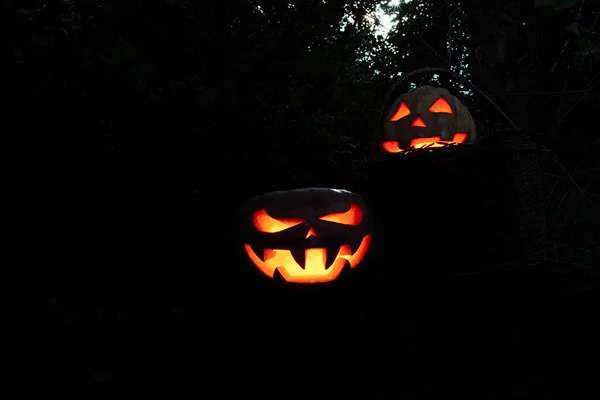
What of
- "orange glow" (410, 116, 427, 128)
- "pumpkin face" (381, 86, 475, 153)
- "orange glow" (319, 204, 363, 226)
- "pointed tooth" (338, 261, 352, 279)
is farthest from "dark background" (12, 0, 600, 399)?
"orange glow" (410, 116, 427, 128)

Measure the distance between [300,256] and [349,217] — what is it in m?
0.33

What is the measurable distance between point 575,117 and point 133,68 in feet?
13.9

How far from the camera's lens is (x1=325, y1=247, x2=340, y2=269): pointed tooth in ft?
6.48

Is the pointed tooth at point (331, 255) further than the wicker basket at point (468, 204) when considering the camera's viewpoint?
No

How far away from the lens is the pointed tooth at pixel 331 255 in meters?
1.97

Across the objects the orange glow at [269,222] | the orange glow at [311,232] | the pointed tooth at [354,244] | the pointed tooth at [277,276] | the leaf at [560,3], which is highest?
the leaf at [560,3]

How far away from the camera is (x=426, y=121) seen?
2738mm

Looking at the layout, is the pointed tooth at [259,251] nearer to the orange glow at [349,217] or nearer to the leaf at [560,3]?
the orange glow at [349,217]

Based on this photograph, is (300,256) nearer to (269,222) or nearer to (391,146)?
(269,222)

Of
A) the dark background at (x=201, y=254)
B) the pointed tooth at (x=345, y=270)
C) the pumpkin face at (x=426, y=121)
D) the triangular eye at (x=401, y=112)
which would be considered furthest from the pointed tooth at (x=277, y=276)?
the triangular eye at (x=401, y=112)

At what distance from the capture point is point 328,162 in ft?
9.89

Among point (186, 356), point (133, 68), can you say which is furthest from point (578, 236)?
point (133, 68)

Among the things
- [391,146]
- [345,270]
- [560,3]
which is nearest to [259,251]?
[345,270]

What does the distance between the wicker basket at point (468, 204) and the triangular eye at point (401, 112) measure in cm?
67
